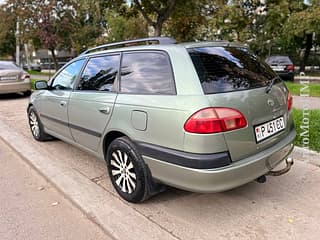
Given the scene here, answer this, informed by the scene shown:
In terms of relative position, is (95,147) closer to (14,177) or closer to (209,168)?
(14,177)

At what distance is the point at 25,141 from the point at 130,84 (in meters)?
3.17

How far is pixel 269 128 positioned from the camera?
2.63 metres

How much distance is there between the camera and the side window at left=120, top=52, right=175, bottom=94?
102 inches

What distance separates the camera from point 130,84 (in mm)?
2904

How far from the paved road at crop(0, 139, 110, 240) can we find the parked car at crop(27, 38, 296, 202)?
549 millimetres

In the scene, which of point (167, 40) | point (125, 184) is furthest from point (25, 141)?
point (167, 40)

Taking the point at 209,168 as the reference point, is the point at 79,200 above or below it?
below

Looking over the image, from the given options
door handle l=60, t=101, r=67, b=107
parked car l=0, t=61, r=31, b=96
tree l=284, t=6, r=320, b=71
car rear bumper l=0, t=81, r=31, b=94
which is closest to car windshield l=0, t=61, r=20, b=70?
parked car l=0, t=61, r=31, b=96

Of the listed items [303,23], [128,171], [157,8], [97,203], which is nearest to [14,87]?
[157,8]

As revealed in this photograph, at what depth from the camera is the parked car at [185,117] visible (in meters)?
2.29

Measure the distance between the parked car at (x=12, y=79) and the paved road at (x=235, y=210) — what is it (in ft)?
24.9

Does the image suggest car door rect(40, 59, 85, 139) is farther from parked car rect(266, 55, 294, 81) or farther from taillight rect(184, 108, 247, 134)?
parked car rect(266, 55, 294, 81)

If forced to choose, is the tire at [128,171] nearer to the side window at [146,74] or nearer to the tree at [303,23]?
the side window at [146,74]

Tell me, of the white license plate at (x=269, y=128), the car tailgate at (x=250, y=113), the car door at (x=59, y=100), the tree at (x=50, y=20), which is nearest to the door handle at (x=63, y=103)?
the car door at (x=59, y=100)
